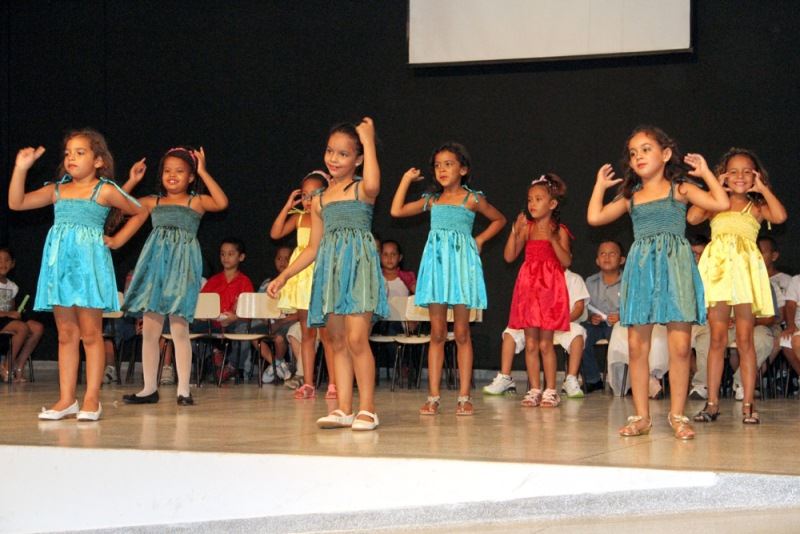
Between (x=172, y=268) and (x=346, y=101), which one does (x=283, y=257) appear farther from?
(x=172, y=268)

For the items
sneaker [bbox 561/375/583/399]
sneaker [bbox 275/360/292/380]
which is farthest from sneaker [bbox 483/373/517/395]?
sneaker [bbox 275/360/292/380]

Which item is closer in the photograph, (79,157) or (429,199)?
(79,157)

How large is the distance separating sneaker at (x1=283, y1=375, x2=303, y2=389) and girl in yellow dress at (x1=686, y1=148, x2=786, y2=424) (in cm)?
306

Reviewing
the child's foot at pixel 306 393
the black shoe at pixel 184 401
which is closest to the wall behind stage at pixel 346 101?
the child's foot at pixel 306 393

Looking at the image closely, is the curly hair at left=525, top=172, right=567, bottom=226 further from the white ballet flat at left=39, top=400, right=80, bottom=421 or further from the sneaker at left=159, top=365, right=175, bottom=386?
the sneaker at left=159, top=365, right=175, bottom=386

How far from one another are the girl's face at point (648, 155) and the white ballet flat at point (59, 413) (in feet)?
9.21

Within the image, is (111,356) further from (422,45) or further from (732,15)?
(732,15)

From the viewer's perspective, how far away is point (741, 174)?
537cm

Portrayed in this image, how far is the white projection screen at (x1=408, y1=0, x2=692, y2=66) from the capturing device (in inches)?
321

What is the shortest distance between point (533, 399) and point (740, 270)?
4.99ft

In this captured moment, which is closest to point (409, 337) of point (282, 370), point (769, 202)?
point (282, 370)

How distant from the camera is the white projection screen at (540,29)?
8.15 metres

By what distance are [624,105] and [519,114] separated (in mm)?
832

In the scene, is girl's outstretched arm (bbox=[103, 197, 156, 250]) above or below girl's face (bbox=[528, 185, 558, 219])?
below
